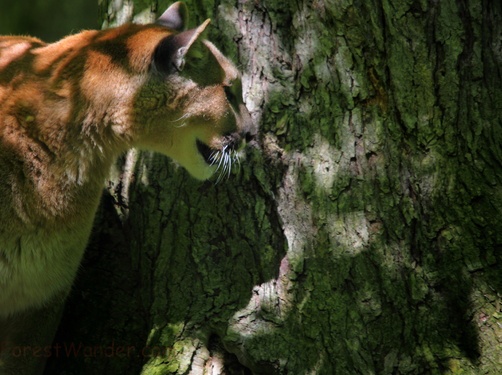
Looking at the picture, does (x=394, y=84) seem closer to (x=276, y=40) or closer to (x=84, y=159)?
(x=276, y=40)

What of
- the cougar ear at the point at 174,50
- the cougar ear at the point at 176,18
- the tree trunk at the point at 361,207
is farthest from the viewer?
the cougar ear at the point at 176,18

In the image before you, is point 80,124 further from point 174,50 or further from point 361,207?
point 361,207

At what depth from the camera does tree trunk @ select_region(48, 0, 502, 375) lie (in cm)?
405

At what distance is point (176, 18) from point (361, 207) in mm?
1740

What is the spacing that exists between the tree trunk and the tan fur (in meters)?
0.41

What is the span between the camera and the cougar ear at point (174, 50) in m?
3.81

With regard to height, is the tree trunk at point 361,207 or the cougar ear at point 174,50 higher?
the cougar ear at point 174,50

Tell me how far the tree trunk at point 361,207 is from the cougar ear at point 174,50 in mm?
664

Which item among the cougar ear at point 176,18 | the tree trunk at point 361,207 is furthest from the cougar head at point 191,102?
the tree trunk at point 361,207

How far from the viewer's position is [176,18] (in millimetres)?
4277

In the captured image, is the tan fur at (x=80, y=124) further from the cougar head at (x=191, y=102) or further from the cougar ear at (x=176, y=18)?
the cougar ear at (x=176, y=18)

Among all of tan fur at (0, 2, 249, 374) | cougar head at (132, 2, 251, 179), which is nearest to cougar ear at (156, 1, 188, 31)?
cougar head at (132, 2, 251, 179)

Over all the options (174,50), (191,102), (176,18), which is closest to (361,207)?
(191,102)

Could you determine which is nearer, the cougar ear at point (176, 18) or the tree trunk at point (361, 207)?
the tree trunk at point (361, 207)
